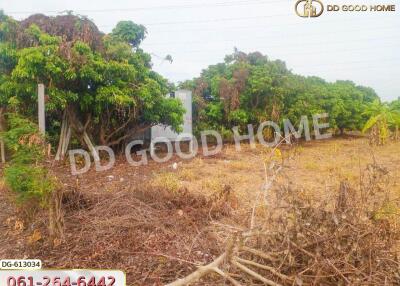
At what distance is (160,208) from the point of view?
365 cm

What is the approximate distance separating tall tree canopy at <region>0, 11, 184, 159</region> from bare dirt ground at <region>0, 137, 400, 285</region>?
78 cm

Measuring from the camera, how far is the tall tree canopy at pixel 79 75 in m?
4.87

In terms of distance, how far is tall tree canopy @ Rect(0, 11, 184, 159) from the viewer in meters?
4.87

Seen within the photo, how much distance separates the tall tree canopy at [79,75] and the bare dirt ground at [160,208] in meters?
0.78

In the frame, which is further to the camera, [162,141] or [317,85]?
[317,85]

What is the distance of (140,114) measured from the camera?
20.8 feet

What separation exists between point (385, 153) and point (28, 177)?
4.69 metres

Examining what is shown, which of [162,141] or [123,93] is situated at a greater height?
[123,93]

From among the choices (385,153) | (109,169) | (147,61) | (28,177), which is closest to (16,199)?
(28,177)

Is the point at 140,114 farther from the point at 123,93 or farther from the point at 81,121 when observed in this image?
the point at 81,121

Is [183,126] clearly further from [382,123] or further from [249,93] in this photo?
[382,123]

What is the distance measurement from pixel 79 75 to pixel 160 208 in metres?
2.65

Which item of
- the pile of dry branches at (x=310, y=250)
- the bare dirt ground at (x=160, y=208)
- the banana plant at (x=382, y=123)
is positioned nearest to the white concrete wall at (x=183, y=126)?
the bare dirt ground at (x=160, y=208)

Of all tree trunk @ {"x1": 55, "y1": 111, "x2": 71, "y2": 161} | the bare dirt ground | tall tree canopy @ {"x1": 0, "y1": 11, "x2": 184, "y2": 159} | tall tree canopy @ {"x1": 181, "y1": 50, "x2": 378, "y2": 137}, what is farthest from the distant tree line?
tree trunk @ {"x1": 55, "y1": 111, "x2": 71, "y2": 161}
